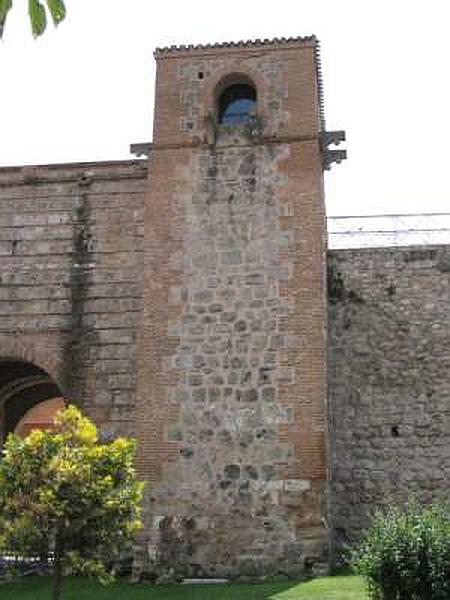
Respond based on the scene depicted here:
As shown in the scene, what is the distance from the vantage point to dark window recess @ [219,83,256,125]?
555 inches

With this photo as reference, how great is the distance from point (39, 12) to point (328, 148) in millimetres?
10121

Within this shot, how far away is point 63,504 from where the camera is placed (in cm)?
837

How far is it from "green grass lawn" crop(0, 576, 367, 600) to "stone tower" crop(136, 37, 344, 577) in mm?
683

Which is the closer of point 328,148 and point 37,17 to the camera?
point 37,17

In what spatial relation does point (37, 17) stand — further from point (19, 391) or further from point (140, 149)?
point (19, 391)

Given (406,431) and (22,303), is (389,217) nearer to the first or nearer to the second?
(406,431)

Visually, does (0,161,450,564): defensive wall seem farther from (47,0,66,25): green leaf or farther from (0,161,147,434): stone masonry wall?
(47,0,66,25): green leaf

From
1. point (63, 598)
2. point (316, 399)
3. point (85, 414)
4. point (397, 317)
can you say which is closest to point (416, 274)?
point (397, 317)

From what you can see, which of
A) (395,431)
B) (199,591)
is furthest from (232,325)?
(199,591)

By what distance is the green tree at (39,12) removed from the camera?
12.7 ft

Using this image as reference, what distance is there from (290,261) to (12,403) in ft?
22.9

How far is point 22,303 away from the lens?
13461 millimetres

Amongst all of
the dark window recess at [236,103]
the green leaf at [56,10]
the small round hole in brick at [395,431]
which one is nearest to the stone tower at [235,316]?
the dark window recess at [236,103]

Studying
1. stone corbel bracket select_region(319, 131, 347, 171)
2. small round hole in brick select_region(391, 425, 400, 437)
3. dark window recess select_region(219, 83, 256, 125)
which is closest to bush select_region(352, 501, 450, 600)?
small round hole in brick select_region(391, 425, 400, 437)
